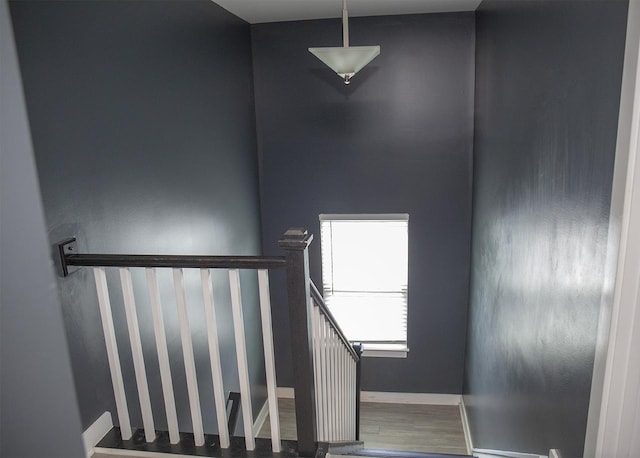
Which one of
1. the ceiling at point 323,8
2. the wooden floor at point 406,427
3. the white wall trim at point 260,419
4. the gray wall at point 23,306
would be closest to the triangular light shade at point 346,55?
the ceiling at point 323,8

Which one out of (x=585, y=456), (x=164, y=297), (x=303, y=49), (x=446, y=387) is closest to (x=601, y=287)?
(x=585, y=456)

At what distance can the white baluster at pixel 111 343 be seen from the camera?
6.51 ft

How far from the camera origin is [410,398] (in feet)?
17.0

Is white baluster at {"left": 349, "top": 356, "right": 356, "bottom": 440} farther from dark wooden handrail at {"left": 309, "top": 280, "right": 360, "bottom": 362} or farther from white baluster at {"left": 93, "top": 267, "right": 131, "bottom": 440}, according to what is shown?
white baluster at {"left": 93, "top": 267, "right": 131, "bottom": 440}

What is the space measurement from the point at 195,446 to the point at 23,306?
1799 mm

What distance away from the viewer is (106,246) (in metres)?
2.29

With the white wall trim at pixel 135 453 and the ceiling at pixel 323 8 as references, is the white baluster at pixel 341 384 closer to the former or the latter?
the white wall trim at pixel 135 453

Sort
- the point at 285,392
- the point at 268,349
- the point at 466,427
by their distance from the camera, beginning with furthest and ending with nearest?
the point at 285,392, the point at 466,427, the point at 268,349

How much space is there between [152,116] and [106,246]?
2.80ft

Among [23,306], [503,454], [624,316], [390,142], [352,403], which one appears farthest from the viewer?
[390,142]

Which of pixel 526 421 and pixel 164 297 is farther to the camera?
pixel 164 297

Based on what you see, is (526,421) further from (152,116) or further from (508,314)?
(152,116)

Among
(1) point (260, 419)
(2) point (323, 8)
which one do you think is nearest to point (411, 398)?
(1) point (260, 419)

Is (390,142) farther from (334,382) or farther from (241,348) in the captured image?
(241,348)
